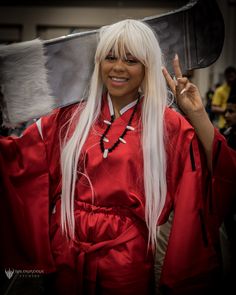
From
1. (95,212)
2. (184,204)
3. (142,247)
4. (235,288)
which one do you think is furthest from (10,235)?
(235,288)

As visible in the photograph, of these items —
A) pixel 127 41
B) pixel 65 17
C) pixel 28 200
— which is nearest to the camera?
pixel 127 41

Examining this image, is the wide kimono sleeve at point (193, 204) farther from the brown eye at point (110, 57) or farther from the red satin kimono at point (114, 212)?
the brown eye at point (110, 57)

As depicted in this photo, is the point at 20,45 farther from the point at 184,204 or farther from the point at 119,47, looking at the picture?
the point at 184,204

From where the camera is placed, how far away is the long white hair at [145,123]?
3.76 ft

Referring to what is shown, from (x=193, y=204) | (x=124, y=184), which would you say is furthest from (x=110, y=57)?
(x=193, y=204)

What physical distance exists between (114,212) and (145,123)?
0.30 meters

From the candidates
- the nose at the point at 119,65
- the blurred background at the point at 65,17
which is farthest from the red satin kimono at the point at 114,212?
the blurred background at the point at 65,17

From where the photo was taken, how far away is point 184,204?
3.78ft

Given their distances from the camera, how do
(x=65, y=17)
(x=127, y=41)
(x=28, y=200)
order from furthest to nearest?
(x=65, y=17) → (x=28, y=200) → (x=127, y=41)

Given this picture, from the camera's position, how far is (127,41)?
3.72 ft

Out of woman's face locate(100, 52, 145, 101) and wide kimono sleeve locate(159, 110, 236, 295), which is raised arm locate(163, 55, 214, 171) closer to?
wide kimono sleeve locate(159, 110, 236, 295)

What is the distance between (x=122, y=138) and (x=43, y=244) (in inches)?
17.1

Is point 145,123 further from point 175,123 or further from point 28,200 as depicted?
point 28,200

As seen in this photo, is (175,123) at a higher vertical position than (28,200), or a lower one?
higher
